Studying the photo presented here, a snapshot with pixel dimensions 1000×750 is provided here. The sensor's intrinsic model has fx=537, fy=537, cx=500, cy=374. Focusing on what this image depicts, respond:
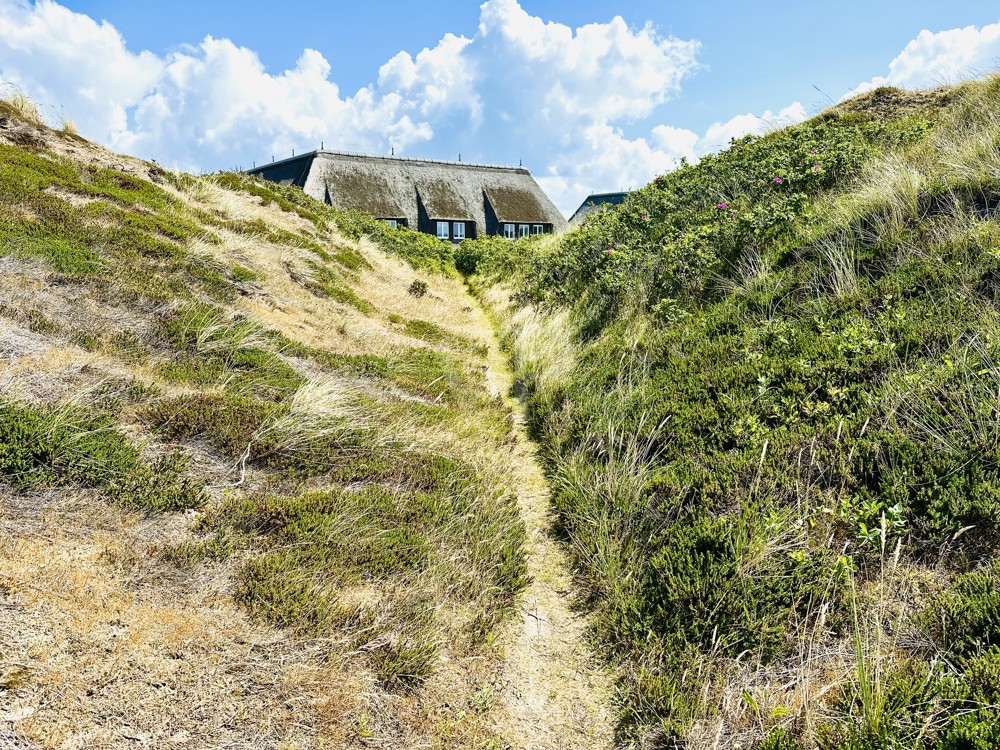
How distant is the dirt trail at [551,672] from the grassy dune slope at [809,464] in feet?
0.67

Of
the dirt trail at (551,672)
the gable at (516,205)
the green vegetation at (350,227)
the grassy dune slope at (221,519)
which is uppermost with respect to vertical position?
the gable at (516,205)

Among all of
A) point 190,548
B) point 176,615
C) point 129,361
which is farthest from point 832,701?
point 129,361

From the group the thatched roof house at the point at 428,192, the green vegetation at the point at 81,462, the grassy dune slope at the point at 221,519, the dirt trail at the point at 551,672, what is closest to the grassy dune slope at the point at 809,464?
the dirt trail at the point at 551,672

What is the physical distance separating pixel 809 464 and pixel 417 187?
134 ft

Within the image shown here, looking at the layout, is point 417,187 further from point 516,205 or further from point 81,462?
point 81,462

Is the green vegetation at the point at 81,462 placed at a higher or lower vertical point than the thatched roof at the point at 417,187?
lower

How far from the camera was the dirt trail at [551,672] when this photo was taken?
3633 mm

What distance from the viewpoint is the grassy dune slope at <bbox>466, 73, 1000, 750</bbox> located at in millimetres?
3324

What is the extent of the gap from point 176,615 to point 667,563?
3723mm

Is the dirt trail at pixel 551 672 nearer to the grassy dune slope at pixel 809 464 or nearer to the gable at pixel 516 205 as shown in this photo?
the grassy dune slope at pixel 809 464

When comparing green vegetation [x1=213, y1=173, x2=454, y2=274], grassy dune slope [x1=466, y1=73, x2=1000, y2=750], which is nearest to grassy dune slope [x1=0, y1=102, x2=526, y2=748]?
grassy dune slope [x1=466, y1=73, x2=1000, y2=750]

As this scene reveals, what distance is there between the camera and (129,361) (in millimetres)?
6578

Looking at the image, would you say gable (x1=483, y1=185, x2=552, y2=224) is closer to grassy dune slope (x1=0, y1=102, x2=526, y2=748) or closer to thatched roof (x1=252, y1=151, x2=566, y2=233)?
thatched roof (x1=252, y1=151, x2=566, y2=233)

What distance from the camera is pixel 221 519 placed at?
4617mm
